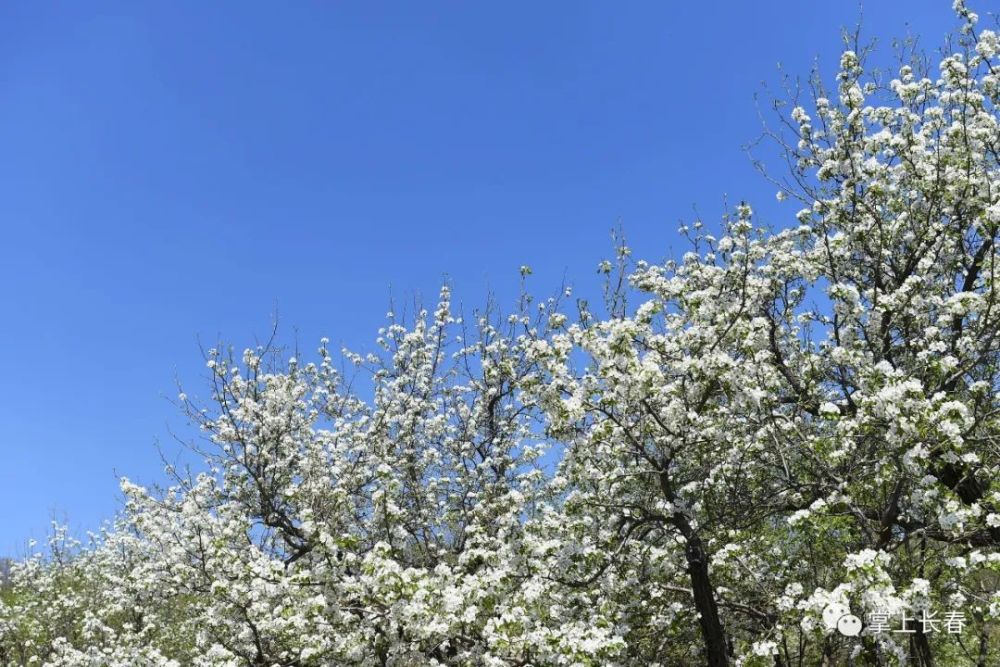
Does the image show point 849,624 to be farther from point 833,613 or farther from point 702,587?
point 702,587

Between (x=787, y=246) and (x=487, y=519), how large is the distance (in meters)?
6.84

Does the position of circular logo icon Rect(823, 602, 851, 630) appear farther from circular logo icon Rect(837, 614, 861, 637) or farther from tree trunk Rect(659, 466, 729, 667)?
tree trunk Rect(659, 466, 729, 667)

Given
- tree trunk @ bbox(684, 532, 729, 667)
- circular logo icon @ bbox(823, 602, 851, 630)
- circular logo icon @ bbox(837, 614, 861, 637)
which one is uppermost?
tree trunk @ bbox(684, 532, 729, 667)

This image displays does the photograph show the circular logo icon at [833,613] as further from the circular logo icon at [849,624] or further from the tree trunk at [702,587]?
the tree trunk at [702,587]

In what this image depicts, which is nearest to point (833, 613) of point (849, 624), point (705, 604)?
point (849, 624)

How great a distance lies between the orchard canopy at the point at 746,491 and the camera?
26.5 ft

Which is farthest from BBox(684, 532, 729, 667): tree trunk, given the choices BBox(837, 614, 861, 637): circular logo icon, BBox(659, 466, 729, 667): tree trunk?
BBox(837, 614, 861, 637): circular logo icon

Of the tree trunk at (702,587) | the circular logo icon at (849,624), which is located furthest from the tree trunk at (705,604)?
the circular logo icon at (849,624)

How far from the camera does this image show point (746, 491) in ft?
34.4

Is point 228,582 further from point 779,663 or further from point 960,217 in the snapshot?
point 960,217

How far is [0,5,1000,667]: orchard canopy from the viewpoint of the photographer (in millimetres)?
8062

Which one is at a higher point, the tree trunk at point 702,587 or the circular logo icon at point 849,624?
the tree trunk at point 702,587

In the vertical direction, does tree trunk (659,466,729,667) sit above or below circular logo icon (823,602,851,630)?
above

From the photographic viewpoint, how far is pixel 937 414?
23.5 feet
